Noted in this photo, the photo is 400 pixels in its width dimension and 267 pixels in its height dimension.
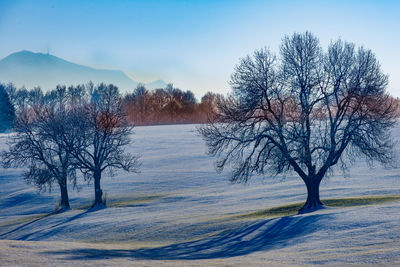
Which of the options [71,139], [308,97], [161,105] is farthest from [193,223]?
[161,105]

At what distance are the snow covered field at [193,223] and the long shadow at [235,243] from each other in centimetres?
6

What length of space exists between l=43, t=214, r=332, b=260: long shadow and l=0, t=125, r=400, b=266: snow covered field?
6cm

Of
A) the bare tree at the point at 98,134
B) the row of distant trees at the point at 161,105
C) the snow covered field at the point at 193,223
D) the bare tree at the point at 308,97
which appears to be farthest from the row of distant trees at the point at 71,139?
the row of distant trees at the point at 161,105

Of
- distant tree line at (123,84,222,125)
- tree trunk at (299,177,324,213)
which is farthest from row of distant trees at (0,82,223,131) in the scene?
tree trunk at (299,177,324,213)

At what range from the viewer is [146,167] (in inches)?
2345

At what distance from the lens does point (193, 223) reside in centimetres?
2786

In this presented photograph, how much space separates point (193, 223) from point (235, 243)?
7.11 metres

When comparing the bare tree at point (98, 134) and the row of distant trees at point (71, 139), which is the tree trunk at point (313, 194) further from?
the bare tree at point (98, 134)

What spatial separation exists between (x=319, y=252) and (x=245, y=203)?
2024 cm

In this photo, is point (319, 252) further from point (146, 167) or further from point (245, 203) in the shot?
point (146, 167)

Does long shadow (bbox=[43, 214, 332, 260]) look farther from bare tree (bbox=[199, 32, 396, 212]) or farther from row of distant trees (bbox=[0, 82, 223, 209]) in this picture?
row of distant trees (bbox=[0, 82, 223, 209])

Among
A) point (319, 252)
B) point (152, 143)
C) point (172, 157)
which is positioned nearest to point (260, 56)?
point (319, 252)

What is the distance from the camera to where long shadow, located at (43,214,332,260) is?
18.7 meters

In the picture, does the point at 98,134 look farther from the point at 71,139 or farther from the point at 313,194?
the point at 313,194
